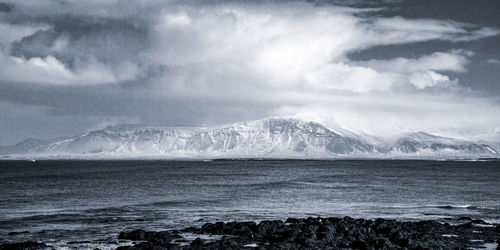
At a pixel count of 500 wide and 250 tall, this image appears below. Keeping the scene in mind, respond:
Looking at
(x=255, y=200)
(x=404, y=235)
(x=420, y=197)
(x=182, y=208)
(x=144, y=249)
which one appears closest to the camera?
(x=144, y=249)

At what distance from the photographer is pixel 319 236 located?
4247 centimetres

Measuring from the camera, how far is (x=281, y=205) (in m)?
72.8

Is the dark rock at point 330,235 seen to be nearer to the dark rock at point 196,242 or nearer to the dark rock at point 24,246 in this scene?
the dark rock at point 196,242

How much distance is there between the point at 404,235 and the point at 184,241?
744 inches

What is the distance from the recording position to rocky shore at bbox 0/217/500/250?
38750mm

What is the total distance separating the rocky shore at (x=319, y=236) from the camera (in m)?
38.8

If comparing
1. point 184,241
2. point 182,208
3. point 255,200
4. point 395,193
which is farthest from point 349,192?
point 184,241

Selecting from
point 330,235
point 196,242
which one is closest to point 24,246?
point 196,242

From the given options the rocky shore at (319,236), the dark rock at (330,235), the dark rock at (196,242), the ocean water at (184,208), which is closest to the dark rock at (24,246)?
the rocky shore at (319,236)

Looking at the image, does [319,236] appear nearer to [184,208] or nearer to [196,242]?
[196,242]

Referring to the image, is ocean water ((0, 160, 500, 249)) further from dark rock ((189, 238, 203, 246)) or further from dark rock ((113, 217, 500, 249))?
dark rock ((189, 238, 203, 246))

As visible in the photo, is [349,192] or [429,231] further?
[349,192]

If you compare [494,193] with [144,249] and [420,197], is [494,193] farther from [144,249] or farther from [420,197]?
[144,249]

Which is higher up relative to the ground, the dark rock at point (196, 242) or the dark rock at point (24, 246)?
the dark rock at point (196, 242)
